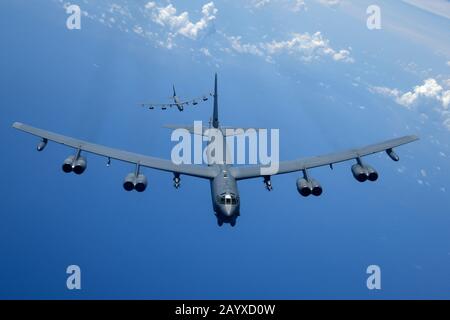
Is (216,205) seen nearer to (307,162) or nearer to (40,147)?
(307,162)

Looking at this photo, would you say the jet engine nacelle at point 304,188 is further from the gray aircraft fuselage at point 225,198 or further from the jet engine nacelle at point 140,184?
the jet engine nacelle at point 140,184

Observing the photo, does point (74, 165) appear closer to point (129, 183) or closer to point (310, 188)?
point (129, 183)

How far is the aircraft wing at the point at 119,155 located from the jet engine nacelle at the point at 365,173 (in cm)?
1355

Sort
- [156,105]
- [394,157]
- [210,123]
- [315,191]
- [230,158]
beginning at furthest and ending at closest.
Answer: [156,105]
[210,123]
[230,158]
[394,157]
[315,191]

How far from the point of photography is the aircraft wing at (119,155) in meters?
35.7

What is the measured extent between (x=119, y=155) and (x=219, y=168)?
9249 mm

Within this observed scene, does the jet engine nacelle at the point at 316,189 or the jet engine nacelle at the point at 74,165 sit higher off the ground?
the jet engine nacelle at the point at 74,165

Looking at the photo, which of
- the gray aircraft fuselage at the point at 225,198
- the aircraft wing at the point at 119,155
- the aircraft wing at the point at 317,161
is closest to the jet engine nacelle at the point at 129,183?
the aircraft wing at the point at 119,155

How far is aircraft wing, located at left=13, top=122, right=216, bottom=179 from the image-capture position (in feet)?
117

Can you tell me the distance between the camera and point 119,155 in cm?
3594

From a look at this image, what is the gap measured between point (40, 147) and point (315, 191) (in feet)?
82.5

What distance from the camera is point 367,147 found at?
38.9 m

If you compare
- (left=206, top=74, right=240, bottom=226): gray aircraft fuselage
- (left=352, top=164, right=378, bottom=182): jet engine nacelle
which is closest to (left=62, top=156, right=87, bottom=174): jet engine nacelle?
(left=206, top=74, right=240, bottom=226): gray aircraft fuselage

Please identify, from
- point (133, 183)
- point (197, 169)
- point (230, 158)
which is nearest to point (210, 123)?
point (230, 158)
